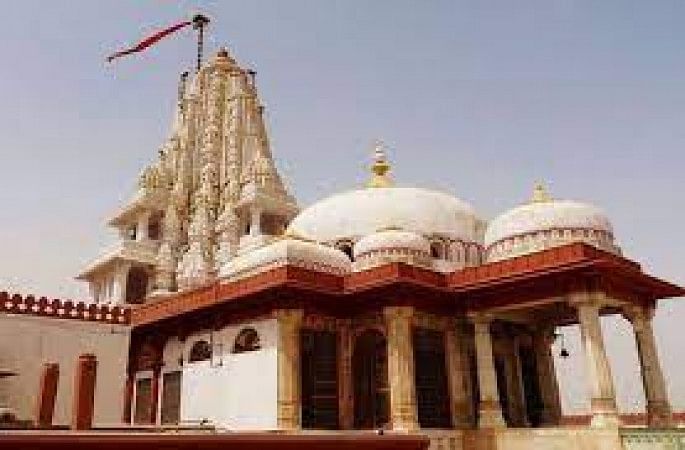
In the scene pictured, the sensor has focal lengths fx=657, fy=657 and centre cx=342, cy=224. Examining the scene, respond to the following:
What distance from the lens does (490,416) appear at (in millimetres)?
18188

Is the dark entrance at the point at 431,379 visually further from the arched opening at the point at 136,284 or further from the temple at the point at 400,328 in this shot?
the arched opening at the point at 136,284

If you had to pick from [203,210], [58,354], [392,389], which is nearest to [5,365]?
[58,354]

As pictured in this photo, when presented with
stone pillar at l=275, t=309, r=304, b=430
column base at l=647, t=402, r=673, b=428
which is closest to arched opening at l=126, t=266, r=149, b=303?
stone pillar at l=275, t=309, r=304, b=430

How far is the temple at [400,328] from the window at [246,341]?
0.15 ft

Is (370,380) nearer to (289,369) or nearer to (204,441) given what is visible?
(289,369)

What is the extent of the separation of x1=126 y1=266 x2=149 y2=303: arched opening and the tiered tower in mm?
56

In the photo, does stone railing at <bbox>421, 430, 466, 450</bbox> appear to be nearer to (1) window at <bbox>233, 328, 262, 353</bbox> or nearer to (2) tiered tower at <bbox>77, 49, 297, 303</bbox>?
(1) window at <bbox>233, 328, 262, 353</bbox>

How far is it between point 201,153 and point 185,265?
9.37m

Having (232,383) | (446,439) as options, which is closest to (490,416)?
(446,439)

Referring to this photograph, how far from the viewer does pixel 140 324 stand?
75.6ft

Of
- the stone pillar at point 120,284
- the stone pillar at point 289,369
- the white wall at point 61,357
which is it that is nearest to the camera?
the stone pillar at point 289,369

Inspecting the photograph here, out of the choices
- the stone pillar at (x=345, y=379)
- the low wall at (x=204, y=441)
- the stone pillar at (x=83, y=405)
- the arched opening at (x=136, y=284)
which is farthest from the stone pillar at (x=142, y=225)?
the low wall at (x=204, y=441)

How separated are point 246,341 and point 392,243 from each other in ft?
17.9

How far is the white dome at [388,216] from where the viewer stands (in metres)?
23.9
